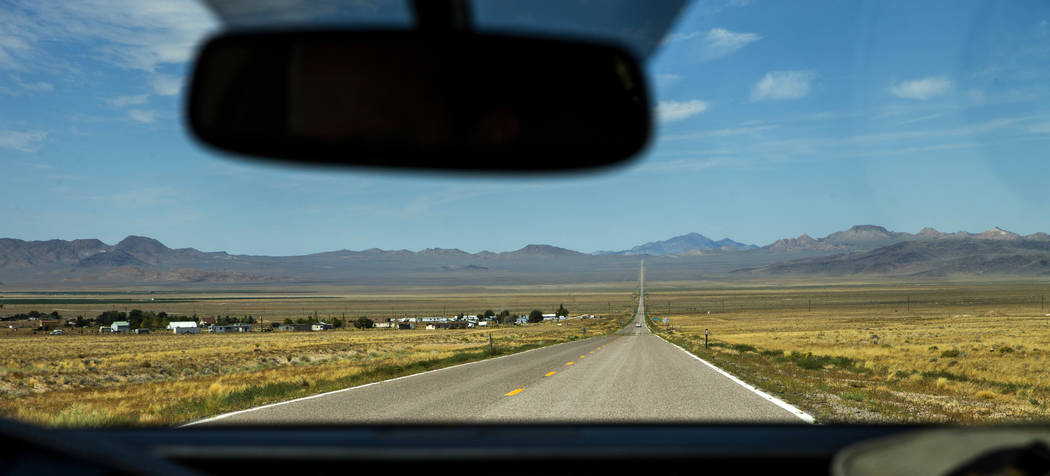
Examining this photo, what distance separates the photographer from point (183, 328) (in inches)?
4230

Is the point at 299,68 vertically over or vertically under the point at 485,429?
over

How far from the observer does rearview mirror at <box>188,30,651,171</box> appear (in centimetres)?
202

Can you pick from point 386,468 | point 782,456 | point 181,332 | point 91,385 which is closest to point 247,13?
point 386,468

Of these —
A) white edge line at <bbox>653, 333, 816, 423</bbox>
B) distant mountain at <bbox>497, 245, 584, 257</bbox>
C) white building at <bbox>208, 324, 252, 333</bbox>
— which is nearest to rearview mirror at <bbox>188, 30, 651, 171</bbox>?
white edge line at <bbox>653, 333, 816, 423</bbox>

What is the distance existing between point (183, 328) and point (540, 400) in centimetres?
10691

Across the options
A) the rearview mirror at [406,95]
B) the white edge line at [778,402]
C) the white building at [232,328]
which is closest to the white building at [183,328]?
the white building at [232,328]

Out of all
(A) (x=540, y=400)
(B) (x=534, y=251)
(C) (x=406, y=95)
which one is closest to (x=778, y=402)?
(A) (x=540, y=400)

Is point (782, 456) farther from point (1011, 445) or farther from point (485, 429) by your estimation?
point (485, 429)

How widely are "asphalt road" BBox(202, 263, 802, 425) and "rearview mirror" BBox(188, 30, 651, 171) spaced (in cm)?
713

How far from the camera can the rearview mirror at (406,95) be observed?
6.63 ft

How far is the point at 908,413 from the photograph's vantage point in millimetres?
11211

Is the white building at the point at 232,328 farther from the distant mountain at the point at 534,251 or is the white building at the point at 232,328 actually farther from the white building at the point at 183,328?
the distant mountain at the point at 534,251

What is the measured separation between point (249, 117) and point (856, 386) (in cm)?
1622

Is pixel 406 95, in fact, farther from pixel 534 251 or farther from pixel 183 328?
pixel 183 328
